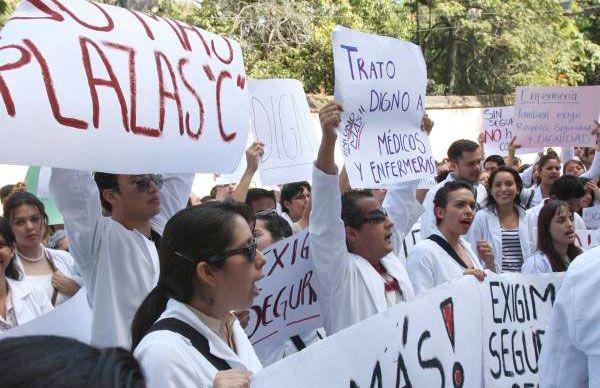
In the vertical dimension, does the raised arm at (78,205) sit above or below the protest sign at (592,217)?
above

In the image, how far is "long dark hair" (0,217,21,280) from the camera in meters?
4.07

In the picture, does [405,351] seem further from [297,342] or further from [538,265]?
[538,265]

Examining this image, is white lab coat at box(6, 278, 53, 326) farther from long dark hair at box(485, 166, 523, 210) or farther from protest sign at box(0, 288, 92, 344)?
long dark hair at box(485, 166, 523, 210)

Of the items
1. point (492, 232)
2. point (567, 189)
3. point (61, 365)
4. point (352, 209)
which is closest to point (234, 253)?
point (61, 365)

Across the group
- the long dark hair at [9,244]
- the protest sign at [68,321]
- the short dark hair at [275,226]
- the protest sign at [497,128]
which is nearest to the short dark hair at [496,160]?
the protest sign at [497,128]

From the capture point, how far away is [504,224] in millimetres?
6195

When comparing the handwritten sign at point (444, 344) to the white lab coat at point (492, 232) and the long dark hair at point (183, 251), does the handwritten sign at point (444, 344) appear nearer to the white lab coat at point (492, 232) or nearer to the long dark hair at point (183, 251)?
the long dark hair at point (183, 251)

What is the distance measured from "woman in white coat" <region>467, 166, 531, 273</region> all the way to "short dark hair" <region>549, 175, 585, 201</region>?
16.7 inches

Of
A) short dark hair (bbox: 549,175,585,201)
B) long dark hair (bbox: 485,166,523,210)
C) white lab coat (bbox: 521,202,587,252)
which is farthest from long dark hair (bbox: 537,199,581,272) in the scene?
short dark hair (bbox: 549,175,585,201)

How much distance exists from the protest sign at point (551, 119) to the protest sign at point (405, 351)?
17.8ft

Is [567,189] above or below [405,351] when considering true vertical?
above

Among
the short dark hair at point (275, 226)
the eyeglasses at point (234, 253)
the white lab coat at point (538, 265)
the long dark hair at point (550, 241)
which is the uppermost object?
the eyeglasses at point (234, 253)

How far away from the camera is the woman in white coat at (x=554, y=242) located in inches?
197

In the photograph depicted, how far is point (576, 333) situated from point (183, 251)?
1034 millimetres
